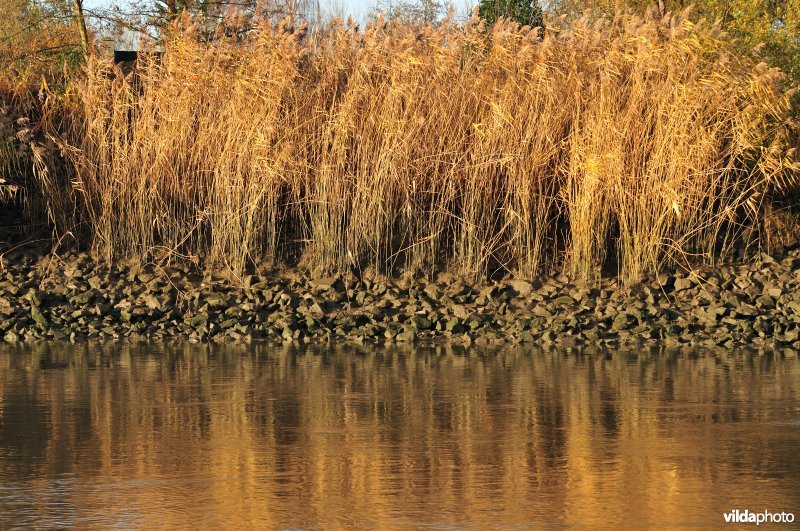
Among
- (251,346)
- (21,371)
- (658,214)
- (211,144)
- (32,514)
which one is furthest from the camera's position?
(211,144)

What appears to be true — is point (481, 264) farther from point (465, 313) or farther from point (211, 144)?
point (211, 144)

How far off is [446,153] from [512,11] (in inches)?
604

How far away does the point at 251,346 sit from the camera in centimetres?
1290

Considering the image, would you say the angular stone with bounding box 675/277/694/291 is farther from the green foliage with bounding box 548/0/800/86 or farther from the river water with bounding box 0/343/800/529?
the green foliage with bounding box 548/0/800/86

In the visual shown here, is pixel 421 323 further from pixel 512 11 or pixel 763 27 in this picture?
pixel 512 11

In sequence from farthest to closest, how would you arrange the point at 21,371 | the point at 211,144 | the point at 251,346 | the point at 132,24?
1. the point at 132,24
2. the point at 211,144
3. the point at 251,346
4. the point at 21,371

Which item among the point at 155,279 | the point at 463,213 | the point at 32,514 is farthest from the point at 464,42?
the point at 32,514

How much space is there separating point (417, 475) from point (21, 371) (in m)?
5.38

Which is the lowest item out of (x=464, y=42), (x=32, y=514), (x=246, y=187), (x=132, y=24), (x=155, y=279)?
(x=32, y=514)

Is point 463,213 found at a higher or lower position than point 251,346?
higher

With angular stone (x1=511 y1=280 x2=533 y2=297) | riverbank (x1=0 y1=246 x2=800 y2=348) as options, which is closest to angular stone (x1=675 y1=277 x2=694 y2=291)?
riverbank (x1=0 y1=246 x2=800 y2=348)

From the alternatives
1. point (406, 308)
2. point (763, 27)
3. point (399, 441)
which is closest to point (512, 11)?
point (763, 27)

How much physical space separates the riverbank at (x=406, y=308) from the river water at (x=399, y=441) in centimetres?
133

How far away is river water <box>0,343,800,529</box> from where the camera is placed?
5.97 m
